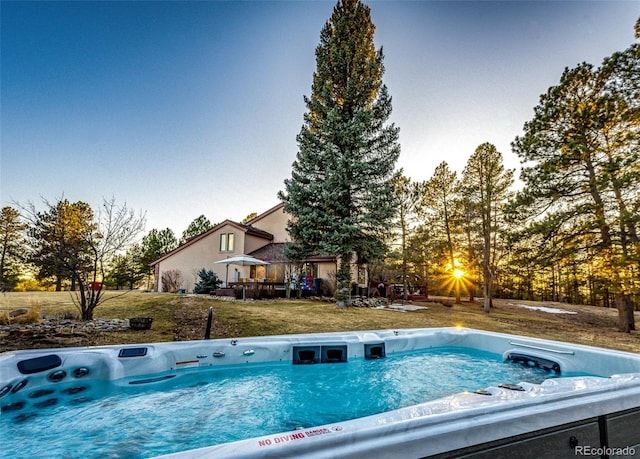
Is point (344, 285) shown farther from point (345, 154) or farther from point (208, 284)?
point (208, 284)

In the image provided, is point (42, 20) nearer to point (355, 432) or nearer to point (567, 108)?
point (355, 432)

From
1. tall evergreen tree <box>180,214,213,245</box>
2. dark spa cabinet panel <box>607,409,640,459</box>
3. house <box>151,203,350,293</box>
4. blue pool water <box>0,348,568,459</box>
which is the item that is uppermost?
tall evergreen tree <box>180,214,213,245</box>

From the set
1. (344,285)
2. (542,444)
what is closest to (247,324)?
(344,285)

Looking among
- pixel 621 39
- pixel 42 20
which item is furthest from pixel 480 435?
pixel 621 39

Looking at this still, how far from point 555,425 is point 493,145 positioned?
52.2ft

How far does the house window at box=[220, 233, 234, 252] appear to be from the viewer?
17.5m

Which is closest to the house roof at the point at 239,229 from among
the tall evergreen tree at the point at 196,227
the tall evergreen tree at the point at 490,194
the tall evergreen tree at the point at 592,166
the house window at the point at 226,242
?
the house window at the point at 226,242

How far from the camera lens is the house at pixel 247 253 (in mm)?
15852

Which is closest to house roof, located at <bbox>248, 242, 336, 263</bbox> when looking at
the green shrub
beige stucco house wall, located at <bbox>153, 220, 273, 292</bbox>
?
beige stucco house wall, located at <bbox>153, 220, 273, 292</bbox>

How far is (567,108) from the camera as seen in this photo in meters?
9.55

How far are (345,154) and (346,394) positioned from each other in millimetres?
9045

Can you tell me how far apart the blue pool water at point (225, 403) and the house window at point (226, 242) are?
44.6 feet

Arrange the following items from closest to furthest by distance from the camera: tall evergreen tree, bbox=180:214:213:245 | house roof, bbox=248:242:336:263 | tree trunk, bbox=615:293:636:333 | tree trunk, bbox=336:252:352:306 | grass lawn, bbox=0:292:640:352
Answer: grass lawn, bbox=0:292:640:352
tree trunk, bbox=615:293:636:333
tree trunk, bbox=336:252:352:306
house roof, bbox=248:242:336:263
tall evergreen tree, bbox=180:214:213:245

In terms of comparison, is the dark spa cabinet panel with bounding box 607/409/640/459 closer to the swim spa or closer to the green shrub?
the swim spa
